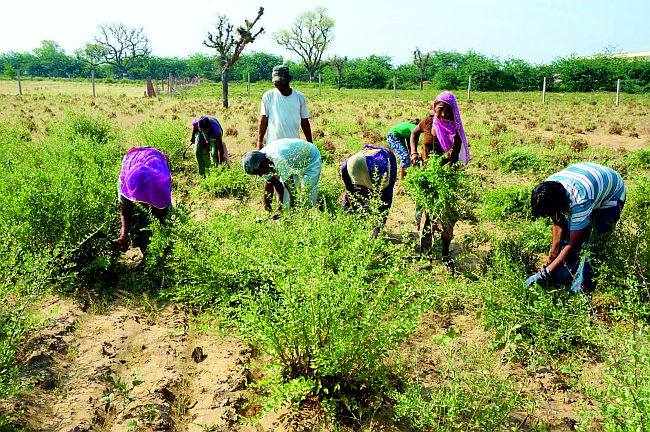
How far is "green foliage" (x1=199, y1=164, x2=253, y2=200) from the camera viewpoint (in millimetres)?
7109

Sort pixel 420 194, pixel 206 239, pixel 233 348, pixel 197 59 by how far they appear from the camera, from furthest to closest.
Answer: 1. pixel 197 59
2. pixel 420 194
3. pixel 206 239
4. pixel 233 348

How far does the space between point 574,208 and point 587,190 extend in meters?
0.14

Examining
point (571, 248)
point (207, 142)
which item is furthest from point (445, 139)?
point (207, 142)

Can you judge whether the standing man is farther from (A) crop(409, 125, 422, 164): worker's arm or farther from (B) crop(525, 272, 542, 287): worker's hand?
(B) crop(525, 272, 542, 287): worker's hand

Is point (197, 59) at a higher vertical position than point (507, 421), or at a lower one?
higher

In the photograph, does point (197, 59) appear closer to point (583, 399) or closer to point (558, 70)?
point (558, 70)

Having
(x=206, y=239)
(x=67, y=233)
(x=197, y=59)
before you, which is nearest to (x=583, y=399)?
(x=206, y=239)

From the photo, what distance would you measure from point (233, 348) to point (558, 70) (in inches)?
1477

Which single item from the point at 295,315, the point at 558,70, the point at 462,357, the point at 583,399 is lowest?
the point at 583,399

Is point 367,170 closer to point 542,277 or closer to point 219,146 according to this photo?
point 542,277

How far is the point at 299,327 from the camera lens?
2.73 metres

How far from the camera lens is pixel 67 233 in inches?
161

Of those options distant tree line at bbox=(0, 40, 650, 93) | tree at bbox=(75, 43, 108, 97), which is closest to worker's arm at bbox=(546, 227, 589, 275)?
distant tree line at bbox=(0, 40, 650, 93)

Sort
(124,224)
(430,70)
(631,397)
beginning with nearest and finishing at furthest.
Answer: (631,397) < (124,224) < (430,70)
